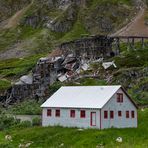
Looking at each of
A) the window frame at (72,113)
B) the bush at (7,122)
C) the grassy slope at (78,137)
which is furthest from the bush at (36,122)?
the window frame at (72,113)

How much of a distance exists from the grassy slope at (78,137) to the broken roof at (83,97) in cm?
443

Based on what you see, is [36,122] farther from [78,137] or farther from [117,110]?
[78,137]

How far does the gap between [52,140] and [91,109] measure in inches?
325

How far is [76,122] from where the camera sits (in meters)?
72.0

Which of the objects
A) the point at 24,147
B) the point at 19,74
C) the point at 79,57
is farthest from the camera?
the point at 19,74

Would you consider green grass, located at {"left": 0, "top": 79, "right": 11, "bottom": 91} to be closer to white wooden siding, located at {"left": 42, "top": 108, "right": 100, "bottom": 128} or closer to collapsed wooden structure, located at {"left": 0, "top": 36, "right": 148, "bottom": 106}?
collapsed wooden structure, located at {"left": 0, "top": 36, "right": 148, "bottom": 106}

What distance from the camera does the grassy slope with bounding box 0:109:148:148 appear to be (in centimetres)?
5966

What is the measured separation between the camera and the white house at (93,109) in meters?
69.7

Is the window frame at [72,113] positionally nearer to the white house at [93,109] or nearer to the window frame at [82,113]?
the white house at [93,109]

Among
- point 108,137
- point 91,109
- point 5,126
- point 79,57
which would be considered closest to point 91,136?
point 108,137

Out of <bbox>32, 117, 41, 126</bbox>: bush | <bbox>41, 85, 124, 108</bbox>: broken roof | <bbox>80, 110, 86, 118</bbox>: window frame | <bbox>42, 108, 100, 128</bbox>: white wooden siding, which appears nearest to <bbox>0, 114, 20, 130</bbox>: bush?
<bbox>32, 117, 41, 126</bbox>: bush

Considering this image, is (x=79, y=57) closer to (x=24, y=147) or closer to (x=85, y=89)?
(x=85, y=89)

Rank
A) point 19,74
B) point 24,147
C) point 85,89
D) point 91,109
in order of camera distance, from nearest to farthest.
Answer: point 24,147, point 91,109, point 85,89, point 19,74

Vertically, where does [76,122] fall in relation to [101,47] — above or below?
below
